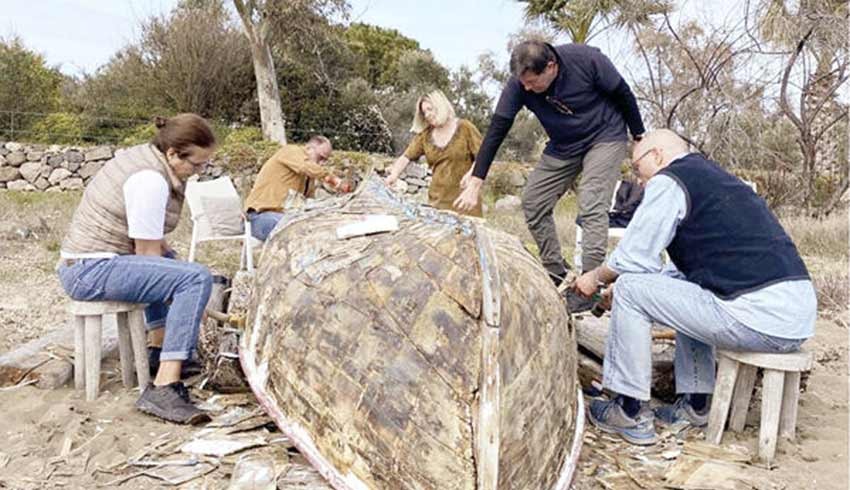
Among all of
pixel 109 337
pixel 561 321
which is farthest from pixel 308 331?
pixel 109 337

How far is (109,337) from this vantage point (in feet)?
14.4

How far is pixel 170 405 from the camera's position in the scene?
10.9 ft

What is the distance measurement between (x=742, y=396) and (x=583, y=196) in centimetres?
149

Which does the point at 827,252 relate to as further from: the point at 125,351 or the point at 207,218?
the point at 125,351

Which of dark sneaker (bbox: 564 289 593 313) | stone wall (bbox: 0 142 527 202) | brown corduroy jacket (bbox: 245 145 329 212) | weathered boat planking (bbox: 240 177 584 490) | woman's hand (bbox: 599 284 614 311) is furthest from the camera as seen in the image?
stone wall (bbox: 0 142 527 202)

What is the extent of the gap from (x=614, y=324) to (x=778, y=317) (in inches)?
25.8

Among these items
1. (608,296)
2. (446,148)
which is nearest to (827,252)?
(446,148)

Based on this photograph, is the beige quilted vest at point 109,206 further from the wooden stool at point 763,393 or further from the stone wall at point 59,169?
the stone wall at point 59,169

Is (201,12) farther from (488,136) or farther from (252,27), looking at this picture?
(488,136)

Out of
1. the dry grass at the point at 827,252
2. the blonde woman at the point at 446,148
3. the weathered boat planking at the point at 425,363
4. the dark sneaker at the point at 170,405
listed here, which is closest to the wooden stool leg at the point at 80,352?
the dark sneaker at the point at 170,405

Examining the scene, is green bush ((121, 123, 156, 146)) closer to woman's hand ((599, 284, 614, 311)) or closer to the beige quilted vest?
the beige quilted vest

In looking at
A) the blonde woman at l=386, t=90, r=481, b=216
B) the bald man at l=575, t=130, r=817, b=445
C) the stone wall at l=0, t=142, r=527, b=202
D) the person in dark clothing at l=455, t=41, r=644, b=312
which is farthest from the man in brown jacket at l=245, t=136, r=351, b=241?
the stone wall at l=0, t=142, r=527, b=202

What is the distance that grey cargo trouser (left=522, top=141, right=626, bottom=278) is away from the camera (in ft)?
14.4

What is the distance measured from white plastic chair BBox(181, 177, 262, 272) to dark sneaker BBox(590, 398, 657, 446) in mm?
3372
